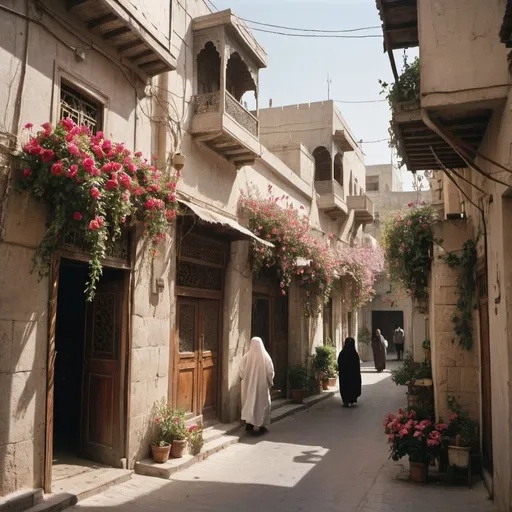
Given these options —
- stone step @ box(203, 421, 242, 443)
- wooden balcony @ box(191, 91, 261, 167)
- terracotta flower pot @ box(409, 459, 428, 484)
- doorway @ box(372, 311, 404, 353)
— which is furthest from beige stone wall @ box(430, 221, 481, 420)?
doorway @ box(372, 311, 404, 353)

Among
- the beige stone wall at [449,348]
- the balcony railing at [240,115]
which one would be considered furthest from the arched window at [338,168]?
the beige stone wall at [449,348]

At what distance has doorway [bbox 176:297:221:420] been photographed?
864 cm

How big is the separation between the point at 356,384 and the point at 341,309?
6147 millimetres

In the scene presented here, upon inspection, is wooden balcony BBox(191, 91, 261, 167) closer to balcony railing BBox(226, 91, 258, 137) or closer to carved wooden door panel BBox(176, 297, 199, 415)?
balcony railing BBox(226, 91, 258, 137)

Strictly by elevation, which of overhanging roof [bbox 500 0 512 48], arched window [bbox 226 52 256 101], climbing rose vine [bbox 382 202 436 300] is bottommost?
climbing rose vine [bbox 382 202 436 300]

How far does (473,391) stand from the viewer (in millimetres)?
7230

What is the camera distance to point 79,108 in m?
6.34

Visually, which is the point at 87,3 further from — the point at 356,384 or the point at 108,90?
the point at 356,384

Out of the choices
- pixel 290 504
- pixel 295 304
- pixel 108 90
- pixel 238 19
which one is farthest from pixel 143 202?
pixel 295 304

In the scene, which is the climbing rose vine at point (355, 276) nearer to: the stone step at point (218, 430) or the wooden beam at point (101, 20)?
the stone step at point (218, 430)

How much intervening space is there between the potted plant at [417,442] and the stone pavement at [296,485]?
226 mm

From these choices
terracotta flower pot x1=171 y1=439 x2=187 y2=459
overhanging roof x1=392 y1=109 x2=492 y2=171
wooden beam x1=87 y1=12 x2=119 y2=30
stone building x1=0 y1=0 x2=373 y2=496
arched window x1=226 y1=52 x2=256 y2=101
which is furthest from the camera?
arched window x1=226 y1=52 x2=256 y2=101

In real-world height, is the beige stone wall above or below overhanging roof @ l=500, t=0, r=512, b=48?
below

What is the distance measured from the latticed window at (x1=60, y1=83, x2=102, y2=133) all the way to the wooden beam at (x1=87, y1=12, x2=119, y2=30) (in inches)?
31.6
